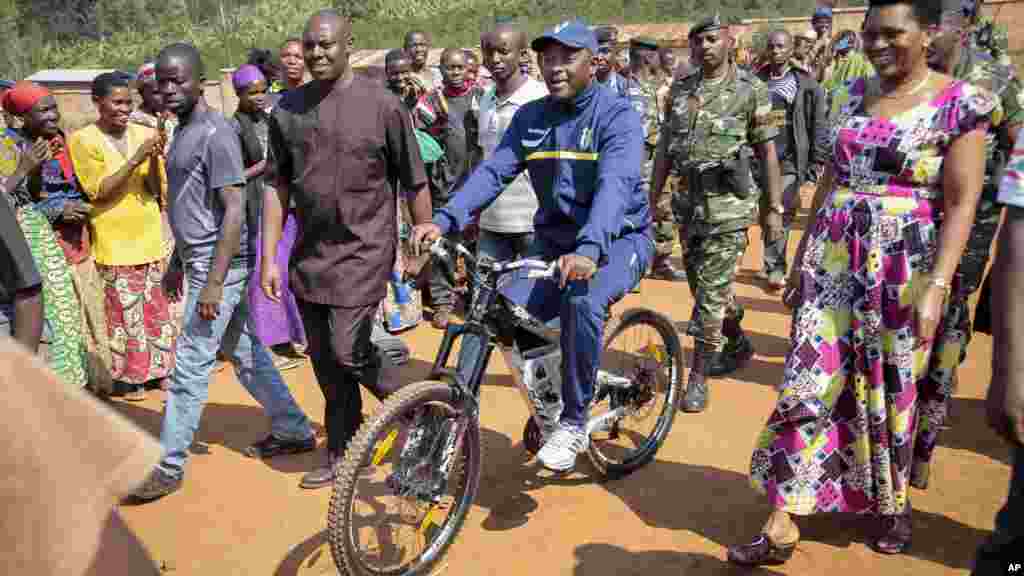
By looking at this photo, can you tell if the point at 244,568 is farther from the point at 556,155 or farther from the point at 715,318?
the point at 715,318

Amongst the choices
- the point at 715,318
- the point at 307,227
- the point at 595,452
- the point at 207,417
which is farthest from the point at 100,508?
the point at 207,417

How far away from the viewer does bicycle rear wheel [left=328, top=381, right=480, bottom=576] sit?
323cm

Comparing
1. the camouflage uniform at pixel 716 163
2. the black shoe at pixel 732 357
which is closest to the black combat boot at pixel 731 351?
the black shoe at pixel 732 357

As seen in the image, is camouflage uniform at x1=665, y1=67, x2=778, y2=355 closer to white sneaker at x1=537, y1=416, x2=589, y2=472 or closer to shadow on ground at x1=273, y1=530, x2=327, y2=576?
white sneaker at x1=537, y1=416, x2=589, y2=472

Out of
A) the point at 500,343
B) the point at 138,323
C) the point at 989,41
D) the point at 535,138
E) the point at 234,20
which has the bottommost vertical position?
the point at 138,323

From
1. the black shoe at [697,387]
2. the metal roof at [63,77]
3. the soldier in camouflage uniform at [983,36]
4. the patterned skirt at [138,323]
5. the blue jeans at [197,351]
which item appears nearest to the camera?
the soldier in camouflage uniform at [983,36]

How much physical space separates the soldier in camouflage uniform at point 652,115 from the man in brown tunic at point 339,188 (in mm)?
4807

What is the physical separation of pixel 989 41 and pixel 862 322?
8.19 feet

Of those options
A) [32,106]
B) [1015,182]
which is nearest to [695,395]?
[1015,182]

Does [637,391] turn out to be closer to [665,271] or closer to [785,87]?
[665,271]

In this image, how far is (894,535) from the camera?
3.63m

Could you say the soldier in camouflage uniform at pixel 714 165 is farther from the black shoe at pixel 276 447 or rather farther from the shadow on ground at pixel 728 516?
the black shoe at pixel 276 447

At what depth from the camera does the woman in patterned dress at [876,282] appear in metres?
3.17

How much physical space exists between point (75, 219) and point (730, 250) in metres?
4.27
